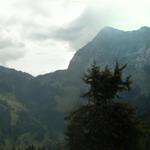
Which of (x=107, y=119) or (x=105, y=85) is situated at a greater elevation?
(x=105, y=85)

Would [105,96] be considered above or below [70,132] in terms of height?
above

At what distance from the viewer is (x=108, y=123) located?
3691 cm

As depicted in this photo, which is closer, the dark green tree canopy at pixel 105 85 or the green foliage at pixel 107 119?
the green foliage at pixel 107 119

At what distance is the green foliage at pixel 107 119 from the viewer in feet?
122

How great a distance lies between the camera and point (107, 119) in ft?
121

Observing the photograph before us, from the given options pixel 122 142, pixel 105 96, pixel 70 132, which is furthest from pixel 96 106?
pixel 70 132

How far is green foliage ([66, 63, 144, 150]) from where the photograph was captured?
122 ft

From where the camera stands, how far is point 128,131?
37.3 m

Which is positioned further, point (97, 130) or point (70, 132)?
point (70, 132)

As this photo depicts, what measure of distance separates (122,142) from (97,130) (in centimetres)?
246

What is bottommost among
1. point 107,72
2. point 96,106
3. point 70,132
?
point 70,132

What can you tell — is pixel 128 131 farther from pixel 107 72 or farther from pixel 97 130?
pixel 107 72

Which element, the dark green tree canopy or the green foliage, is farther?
the dark green tree canopy

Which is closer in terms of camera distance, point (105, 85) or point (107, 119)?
point (107, 119)
